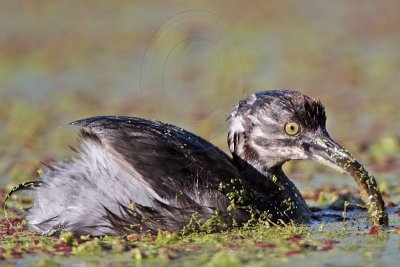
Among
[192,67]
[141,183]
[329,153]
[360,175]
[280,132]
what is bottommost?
[141,183]

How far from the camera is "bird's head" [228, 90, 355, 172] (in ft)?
27.8

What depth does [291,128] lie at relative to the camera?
28.1 ft

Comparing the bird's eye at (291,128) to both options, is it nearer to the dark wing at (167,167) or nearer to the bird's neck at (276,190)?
the bird's neck at (276,190)

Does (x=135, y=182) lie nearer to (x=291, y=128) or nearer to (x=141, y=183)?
(x=141, y=183)

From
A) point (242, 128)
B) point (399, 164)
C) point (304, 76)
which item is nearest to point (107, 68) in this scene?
point (304, 76)

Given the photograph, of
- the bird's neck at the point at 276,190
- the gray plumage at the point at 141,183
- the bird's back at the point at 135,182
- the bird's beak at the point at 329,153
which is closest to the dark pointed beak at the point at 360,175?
the bird's beak at the point at 329,153

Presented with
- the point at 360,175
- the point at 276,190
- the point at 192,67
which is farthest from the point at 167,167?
the point at 192,67

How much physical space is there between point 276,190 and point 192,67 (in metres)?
11.2

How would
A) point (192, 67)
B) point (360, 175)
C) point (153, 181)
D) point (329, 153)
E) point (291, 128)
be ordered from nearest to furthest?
point (153, 181), point (360, 175), point (329, 153), point (291, 128), point (192, 67)

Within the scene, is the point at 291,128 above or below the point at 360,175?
above

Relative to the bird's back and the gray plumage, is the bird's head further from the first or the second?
the bird's back

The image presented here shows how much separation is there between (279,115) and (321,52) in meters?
12.3

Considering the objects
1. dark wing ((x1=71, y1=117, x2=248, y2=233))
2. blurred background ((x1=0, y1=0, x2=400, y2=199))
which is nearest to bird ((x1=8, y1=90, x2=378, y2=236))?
dark wing ((x1=71, y1=117, x2=248, y2=233))

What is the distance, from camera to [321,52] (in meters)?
A: 20.6
